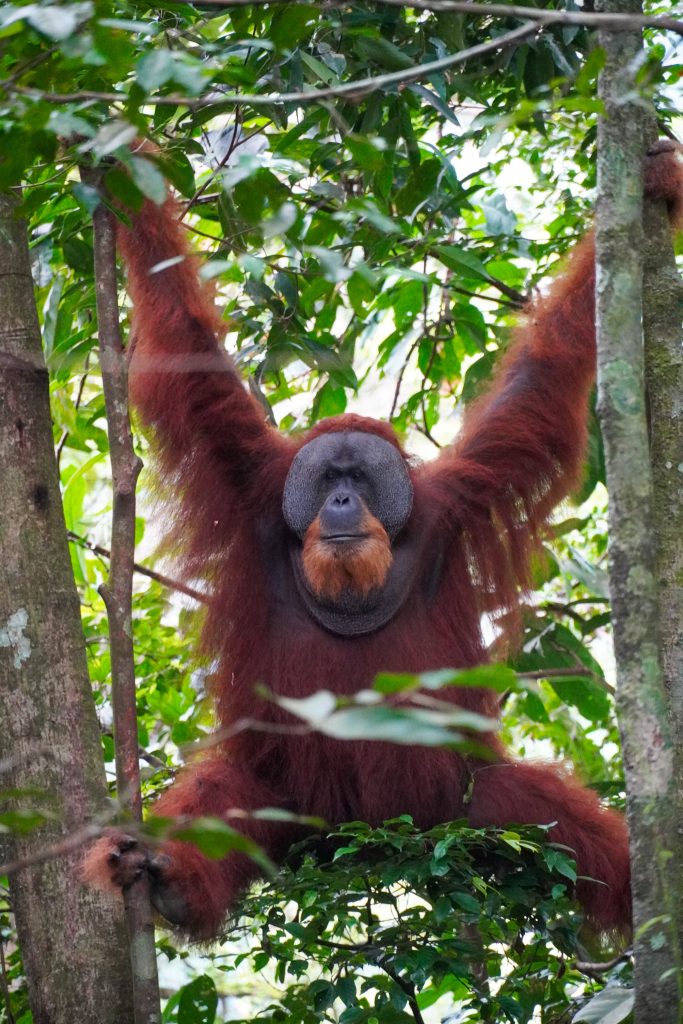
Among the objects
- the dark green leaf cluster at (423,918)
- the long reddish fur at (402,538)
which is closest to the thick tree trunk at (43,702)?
the dark green leaf cluster at (423,918)

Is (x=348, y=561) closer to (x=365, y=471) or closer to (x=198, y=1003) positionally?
(x=365, y=471)

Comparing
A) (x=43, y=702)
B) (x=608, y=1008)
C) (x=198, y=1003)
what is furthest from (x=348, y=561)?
(x=608, y=1008)

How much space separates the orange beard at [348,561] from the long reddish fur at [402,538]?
271 mm

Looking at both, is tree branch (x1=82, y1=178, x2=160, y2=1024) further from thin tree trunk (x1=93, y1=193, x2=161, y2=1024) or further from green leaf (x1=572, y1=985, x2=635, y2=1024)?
green leaf (x1=572, y1=985, x2=635, y2=1024)

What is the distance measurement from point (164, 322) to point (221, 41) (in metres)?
1.05

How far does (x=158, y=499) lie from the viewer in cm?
468

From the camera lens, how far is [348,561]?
4348mm

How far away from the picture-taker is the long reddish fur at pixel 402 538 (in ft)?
14.2

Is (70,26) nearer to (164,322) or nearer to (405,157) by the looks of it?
(164,322)

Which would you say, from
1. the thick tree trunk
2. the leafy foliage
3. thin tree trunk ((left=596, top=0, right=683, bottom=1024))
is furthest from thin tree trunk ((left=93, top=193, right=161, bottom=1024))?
thin tree trunk ((left=596, top=0, right=683, bottom=1024))

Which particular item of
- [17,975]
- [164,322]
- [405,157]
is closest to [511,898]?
[17,975]

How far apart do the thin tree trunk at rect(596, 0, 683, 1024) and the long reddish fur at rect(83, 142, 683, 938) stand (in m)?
1.38

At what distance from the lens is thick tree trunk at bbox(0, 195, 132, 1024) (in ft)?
10.8

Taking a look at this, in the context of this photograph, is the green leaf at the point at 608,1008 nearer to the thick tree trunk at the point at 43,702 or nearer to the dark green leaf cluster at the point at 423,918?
the dark green leaf cluster at the point at 423,918
